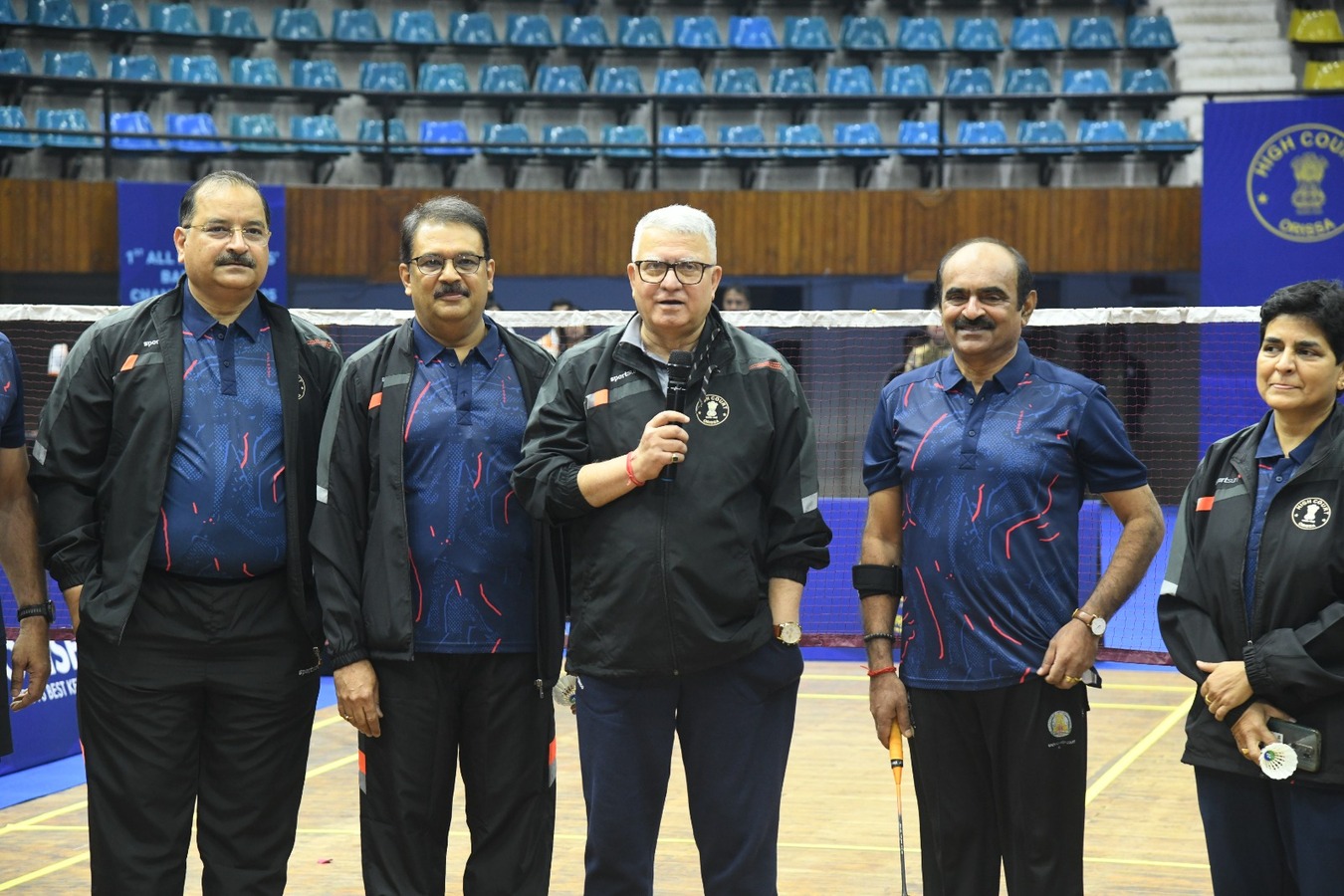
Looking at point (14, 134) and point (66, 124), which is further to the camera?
point (66, 124)

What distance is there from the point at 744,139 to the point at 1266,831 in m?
11.6

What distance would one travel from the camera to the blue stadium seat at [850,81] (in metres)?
14.5

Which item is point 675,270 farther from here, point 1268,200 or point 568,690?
point 1268,200

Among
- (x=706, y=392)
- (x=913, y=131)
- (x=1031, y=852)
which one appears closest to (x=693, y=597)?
(x=706, y=392)

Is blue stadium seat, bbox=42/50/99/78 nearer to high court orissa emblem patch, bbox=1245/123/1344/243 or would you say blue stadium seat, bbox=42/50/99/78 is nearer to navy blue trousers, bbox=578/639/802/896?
high court orissa emblem patch, bbox=1245/123/1344/243

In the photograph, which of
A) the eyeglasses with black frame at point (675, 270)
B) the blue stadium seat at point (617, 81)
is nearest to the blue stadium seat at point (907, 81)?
the blue stadium seat at point (617, 81)

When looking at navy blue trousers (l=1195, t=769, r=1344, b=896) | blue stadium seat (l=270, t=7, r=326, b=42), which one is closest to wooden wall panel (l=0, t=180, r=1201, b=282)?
blue stadium seat (l=270, t=7, r=326, b=42)

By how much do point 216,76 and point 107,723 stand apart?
1185cm

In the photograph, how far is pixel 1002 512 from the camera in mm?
3209

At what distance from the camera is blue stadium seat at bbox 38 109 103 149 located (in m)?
12.8

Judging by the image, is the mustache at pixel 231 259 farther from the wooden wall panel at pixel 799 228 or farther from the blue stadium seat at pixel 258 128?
the blue stadium seat at pixel 258 128

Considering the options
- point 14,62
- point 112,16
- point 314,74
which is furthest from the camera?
point 314,74

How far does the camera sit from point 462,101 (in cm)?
1401

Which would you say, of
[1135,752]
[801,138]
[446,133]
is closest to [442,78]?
Answer: [446,133]
